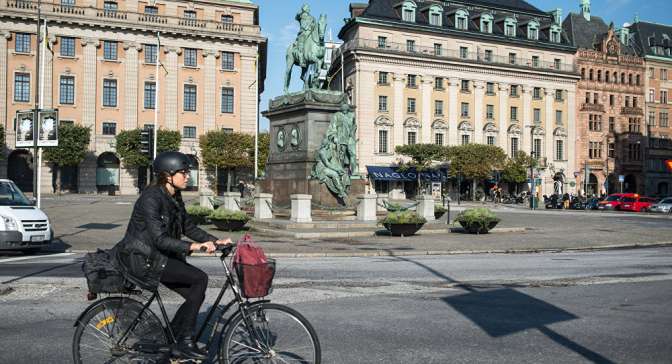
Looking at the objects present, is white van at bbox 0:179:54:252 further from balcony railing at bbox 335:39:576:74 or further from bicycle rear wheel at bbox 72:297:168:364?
balcony railing at bbox 335:39:576:74

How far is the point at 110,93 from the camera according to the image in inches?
2422

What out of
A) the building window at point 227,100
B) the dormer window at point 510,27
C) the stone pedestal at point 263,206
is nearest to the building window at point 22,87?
the building window at point 227,100

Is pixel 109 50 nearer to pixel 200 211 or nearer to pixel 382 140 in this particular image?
pixel 382 140

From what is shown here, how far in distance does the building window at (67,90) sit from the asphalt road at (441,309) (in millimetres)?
50176

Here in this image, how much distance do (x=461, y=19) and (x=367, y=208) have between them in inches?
2235

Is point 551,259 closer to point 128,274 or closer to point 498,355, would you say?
point 498,355

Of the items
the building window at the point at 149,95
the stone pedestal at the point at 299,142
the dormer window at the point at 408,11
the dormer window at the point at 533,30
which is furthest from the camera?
the dormer window at the point at 533,30

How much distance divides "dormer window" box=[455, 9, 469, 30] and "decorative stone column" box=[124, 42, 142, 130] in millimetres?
Answer: 36333

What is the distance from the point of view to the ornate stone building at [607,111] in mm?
83438

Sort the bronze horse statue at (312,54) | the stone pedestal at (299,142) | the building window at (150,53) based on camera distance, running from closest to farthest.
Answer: the stone pedestal at (299,142), the bronze horse statue at (312,54), the building window at (150,53)

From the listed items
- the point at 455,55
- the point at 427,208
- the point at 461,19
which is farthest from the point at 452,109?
the point at 427,208

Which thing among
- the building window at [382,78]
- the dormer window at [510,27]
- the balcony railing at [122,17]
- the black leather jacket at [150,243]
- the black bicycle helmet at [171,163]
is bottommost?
the black leather jacket at [150,243]

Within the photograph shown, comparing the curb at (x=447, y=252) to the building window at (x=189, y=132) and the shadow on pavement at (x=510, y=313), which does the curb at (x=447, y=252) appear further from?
the building window at (x=189, y=132)

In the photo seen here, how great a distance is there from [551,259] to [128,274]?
12696 millimetres
